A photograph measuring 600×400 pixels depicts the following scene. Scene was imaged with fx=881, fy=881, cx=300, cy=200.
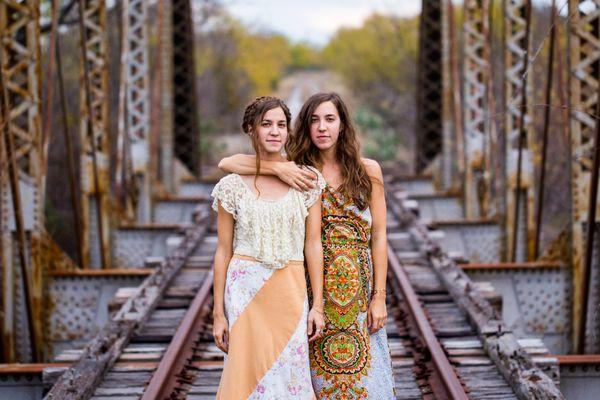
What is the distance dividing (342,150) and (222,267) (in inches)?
29.3

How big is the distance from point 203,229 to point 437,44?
29.2 feet

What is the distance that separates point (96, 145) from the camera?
10.6 metres

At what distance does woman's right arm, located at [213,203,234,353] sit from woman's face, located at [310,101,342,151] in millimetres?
510

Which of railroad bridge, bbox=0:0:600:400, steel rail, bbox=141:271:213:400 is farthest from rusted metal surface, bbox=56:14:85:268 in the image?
steel rail, bbox=141:271:213:400

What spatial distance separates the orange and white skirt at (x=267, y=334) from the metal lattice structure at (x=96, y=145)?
650 cm

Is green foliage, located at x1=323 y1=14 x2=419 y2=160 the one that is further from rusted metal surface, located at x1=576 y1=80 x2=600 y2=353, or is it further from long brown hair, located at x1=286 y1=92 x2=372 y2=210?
long brown hair, located at x1=286 y1=92 x2=372 y2=210

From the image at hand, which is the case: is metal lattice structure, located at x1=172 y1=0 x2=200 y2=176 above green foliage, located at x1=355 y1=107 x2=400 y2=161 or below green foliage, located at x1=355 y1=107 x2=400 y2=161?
above

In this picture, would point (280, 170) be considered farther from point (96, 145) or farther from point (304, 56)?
point (304, 56)

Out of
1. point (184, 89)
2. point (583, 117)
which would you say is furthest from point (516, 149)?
point (184, 89)

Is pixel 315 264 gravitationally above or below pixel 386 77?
below

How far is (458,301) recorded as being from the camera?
6.79 m

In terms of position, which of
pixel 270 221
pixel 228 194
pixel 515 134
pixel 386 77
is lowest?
pixel 515 134

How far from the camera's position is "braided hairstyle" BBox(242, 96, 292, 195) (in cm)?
370

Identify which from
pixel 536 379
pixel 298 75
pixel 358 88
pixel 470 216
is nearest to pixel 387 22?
pixel 358 88
